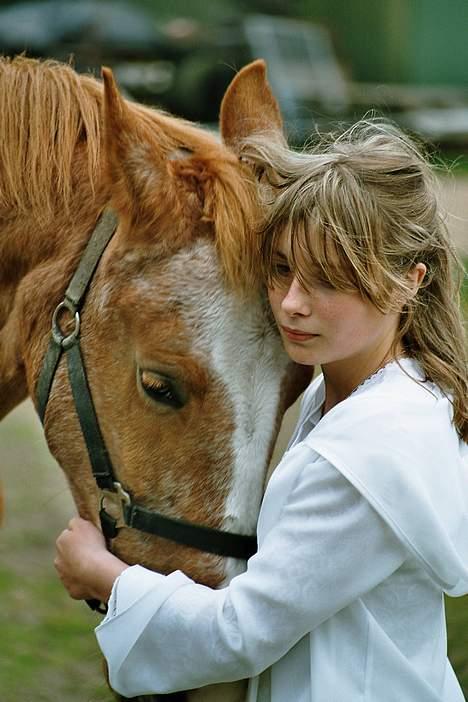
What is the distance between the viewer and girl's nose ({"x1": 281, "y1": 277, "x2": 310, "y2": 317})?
5.26 feet

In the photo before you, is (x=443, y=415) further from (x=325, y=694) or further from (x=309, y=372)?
(x=325, y=694)

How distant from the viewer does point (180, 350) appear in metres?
1.77

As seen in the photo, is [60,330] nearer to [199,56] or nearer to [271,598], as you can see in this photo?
[271,598]

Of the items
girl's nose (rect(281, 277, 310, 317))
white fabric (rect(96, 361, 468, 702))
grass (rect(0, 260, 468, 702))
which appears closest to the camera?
white fabric (rect(96, 361, 468, 702))

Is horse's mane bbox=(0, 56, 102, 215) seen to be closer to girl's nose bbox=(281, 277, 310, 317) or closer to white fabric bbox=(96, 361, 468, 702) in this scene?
girl's nose bbox=(281, 277, 310, 317)

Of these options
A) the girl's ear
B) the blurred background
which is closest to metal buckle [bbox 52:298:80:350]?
the girl's ear

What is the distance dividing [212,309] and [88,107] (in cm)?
57

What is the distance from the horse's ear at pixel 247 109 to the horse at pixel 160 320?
2cm

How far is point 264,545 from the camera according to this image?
156 cm

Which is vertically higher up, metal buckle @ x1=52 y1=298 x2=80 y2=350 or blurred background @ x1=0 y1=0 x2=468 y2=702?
metal buckle @ x1=52 y1=298 x2=80 y2=350

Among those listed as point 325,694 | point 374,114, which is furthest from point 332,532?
Answer: point 374,114

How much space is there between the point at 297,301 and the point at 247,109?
0.60 m

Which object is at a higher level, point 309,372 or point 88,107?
point 88,107

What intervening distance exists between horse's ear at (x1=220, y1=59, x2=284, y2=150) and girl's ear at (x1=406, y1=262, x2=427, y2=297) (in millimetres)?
497
